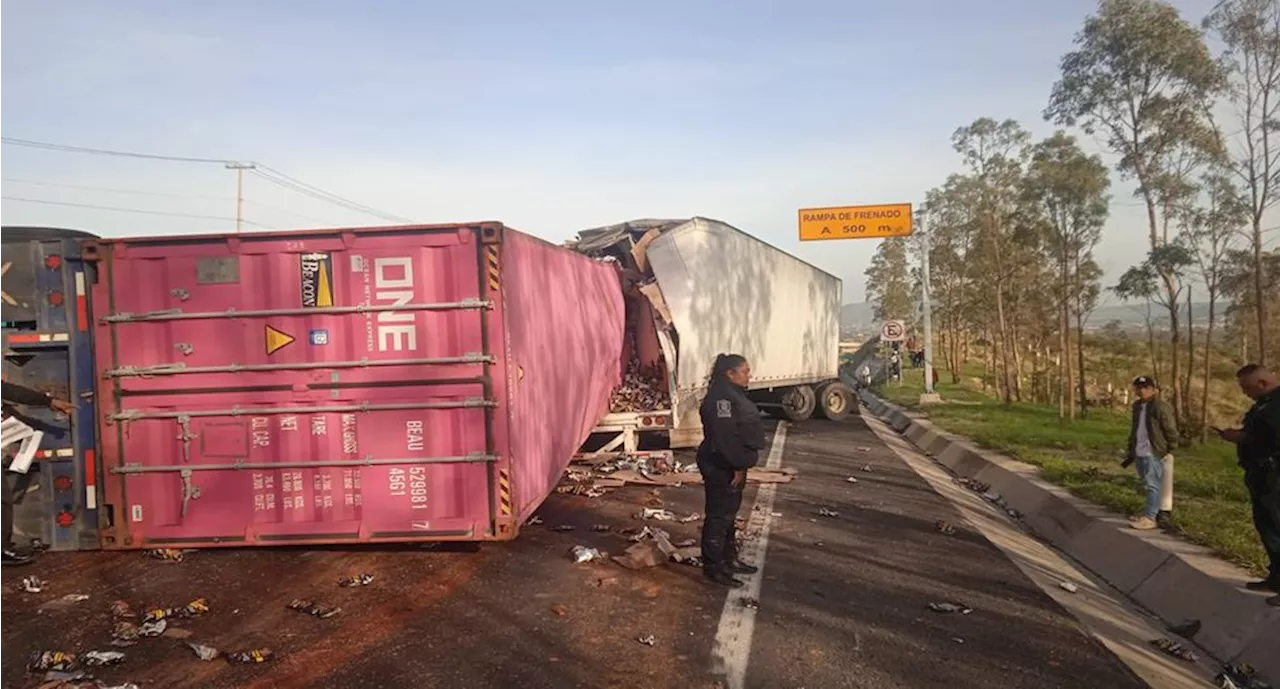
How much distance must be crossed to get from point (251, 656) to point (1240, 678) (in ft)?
18.3

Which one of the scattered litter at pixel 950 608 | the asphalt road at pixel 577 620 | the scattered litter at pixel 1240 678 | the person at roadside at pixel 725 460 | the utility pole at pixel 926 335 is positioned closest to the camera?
the asphalt road at pixel 577 620

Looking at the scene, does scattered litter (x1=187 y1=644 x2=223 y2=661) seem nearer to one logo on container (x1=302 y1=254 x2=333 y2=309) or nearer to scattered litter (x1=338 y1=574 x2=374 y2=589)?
scattered litter (x1=338 y1=574 x2=374 y2=589)

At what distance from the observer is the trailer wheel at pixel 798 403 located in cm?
1902

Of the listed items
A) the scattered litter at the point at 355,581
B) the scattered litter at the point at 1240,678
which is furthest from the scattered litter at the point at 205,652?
the scattered litter at the point at 1240,678

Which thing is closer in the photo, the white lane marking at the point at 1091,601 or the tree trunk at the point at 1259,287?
the white lane marking at the point at 1091,601

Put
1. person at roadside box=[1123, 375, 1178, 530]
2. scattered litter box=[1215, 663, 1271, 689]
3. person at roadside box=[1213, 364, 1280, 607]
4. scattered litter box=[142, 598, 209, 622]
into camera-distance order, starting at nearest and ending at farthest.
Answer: scattered litter box=[1215, 663, 1271, 689] < person at roadside box=[1213, 364, 1280, 607] < scattered litter box=[142, 598, 209, 622] < person at roadside box=[1123, 375, 1178, 530]

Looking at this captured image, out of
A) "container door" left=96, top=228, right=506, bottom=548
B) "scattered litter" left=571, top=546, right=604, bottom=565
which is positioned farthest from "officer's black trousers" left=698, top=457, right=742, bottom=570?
"container door" left=96, top=228, right=506, bottom=548

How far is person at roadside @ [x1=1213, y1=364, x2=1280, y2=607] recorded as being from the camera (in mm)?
5168

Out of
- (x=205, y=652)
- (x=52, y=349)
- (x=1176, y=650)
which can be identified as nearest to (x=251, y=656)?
(x=205, y=652)

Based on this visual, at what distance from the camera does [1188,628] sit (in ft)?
17.8

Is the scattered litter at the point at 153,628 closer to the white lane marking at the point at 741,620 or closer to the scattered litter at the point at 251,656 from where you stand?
the scattered litter at the point at 251,656

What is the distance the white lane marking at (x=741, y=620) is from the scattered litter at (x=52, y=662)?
3535 mm

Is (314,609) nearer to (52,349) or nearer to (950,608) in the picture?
(52,349)

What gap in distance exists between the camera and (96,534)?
21.8 ft
